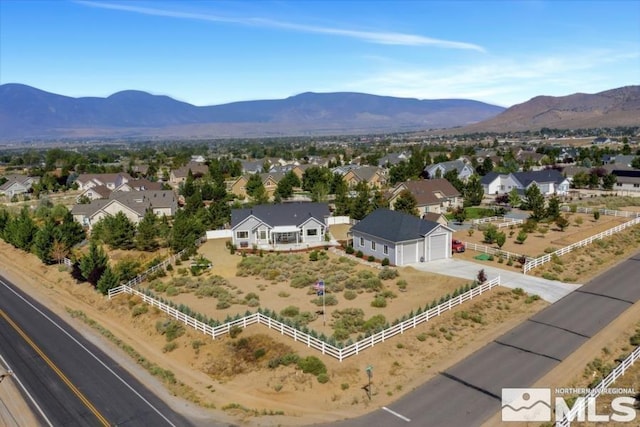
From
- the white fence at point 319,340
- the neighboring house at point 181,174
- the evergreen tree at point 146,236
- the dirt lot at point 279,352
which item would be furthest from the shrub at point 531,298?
the neighboring house at point 181,174

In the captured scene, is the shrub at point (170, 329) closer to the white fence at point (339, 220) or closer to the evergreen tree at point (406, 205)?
the evergreen tree at point (406, 205)

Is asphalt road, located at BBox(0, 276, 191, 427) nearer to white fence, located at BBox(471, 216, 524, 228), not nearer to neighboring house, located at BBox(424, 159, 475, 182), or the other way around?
white fence, located at BBox(471, 216, 524, 228)

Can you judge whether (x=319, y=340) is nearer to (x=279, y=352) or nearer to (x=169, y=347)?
(x=279, y=352)

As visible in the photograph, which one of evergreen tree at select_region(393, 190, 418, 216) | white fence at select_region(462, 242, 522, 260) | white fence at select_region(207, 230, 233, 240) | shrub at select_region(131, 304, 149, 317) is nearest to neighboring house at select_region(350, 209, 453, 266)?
white fence at select_region(462, 242, 522, 260)

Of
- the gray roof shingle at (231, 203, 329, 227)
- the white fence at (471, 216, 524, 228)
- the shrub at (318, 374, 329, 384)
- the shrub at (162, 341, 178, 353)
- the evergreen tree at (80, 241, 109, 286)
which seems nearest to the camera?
the shrub at (318, 374, 329, 384)

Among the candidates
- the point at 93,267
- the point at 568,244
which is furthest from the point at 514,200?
the point at 93,267
